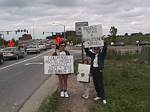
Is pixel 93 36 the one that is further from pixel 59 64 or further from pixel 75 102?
pixel 75 102

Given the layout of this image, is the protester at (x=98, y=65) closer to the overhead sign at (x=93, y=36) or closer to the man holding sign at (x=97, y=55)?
the man holding sign at (x=97, y=55)

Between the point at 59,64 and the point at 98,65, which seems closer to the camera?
the point at 98,65

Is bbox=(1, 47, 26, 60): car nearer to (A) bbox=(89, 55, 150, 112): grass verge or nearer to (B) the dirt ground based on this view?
(A) bbox=(89, 55, 150, 112): grass verge

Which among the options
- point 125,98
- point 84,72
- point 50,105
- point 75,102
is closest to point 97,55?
point 84,72

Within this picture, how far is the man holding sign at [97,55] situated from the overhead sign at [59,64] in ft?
3.09

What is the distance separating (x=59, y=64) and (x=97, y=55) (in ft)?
5.31

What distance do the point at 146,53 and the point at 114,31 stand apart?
82527 millimetres

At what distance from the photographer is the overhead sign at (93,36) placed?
35.0 ft

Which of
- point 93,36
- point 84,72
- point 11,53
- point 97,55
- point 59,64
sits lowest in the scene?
point 11,53

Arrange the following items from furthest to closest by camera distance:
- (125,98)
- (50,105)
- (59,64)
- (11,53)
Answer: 1. (11,53)
2. (59,64)
3. (125,98)
4. (50,105)

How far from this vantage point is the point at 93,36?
1091cm

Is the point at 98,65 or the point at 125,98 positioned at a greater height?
the point at 98,65

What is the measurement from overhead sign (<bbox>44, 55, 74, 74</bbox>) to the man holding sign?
941 millimetres

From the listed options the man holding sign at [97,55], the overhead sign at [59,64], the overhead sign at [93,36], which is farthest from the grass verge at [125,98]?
the overhead sign at [93,36]
